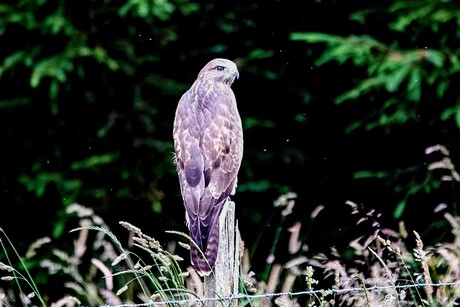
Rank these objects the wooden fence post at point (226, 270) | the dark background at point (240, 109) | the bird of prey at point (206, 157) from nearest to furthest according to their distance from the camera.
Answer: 1. the wooden fence post at point (226, 270)
2. the bird of prey at point (206, 157)
3. the dark background at point (240, 109)

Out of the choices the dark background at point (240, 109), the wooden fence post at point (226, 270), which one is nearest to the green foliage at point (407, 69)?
the dark background at point (240, 109)

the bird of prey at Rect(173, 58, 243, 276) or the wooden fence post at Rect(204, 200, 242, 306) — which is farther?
the bird of prey at Rect(173, 58, 243, 276)

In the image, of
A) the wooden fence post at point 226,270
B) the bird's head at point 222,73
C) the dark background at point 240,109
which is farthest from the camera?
the dark background at point 240,109

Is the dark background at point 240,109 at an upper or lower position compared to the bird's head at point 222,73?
lower

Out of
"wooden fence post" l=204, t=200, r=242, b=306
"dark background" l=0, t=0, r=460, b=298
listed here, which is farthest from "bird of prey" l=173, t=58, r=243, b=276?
"dark background" l=0, t=0, r=460, b=298

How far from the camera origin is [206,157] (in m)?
3.97

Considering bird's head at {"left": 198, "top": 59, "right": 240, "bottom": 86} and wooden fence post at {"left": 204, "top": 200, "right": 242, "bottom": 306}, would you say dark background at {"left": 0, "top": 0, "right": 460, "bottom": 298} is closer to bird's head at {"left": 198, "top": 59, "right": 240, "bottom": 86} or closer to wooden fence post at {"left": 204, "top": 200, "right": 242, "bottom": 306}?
bird's head at {"left": 198, "top": 59, "right": 240, "bottom": 86}

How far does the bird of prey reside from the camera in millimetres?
3551

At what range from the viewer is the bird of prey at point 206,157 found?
355 centimetres

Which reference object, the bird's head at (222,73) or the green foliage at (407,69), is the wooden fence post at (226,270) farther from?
the green foliage at (407,69)

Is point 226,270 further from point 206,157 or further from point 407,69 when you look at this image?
point 407,69

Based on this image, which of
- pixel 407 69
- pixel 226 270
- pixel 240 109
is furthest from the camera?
pixel 240 109

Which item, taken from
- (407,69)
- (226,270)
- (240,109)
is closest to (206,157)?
(226,270)

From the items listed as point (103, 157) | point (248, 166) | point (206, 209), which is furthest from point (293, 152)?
point (206, 209)
